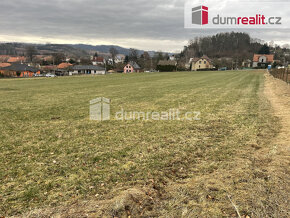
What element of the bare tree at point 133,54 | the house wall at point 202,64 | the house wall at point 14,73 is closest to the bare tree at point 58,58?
the bare tree at point 133,54

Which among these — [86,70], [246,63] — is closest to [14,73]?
[86,70]

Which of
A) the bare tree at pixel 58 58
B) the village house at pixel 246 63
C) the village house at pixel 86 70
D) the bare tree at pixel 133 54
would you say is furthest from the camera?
the bare tree at pixel 133 54

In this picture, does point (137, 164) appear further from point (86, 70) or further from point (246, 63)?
point (246, 63)

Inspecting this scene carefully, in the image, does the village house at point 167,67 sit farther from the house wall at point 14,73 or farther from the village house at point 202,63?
the house wall at point 14,73

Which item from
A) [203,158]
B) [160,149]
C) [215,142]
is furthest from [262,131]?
[160,149]

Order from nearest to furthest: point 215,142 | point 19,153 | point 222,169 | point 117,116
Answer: point 222,169 → point 19,153 → point 215,142 → point 117,116

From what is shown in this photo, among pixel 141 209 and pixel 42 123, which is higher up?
pixel 42 123

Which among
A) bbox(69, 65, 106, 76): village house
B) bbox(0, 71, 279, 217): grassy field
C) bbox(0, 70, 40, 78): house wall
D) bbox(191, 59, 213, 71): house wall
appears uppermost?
bbox(191, 59, 213, 71): house wall

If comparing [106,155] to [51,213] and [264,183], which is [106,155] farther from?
[264,183]

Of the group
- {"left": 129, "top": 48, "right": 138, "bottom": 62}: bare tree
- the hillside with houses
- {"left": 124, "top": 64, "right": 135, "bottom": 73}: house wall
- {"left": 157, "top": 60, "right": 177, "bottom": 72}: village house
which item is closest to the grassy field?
the hillside with houses

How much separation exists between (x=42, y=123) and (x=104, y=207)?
6.46 meters

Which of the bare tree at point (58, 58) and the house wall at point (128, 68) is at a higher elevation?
the bare tree at point (58, 58)

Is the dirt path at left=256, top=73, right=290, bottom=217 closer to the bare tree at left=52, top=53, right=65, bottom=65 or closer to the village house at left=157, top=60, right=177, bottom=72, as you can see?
the village house at left=157, top=60, right=177, bottom=72

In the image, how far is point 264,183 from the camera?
3842mm
